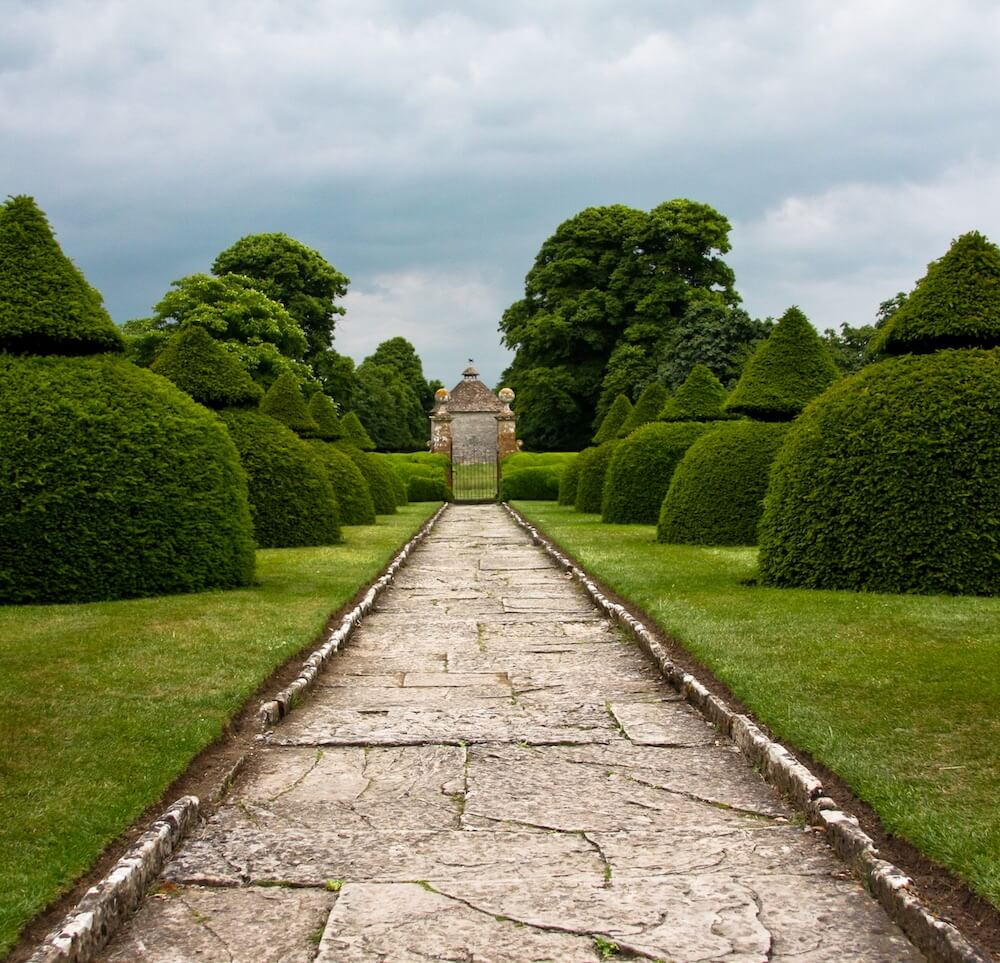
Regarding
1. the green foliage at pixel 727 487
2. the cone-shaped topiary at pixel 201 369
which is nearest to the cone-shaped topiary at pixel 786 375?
the green foliage at pixel 727 487

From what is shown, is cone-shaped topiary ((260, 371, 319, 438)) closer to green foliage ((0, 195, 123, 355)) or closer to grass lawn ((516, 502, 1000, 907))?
green foliage ((0, 195, 123, 355))

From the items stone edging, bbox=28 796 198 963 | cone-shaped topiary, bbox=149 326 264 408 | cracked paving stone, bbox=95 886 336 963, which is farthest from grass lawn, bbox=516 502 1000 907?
cone-shaped topiary, bbox=149 326 264 408

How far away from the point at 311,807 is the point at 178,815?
0.68m

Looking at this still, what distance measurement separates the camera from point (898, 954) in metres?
3.45

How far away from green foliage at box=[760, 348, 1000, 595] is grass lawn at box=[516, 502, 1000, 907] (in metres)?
0.47

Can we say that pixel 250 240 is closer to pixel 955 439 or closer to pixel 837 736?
pixel 955 439

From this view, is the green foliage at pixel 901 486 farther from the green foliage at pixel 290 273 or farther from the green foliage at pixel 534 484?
the green foliage at pixel 290 273

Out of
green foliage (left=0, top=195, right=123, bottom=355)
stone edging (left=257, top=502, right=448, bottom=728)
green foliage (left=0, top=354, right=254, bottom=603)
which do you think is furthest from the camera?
green foliage (left=0, top=195, right=123, bottom=355)

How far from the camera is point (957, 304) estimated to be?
12008 millimetres

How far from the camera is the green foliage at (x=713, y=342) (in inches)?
2063

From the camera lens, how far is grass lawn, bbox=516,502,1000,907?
177 inches

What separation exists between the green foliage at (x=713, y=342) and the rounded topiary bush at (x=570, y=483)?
64.1ft

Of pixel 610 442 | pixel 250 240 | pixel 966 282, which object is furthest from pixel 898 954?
pixel 250 240

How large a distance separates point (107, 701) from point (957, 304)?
10233mm
